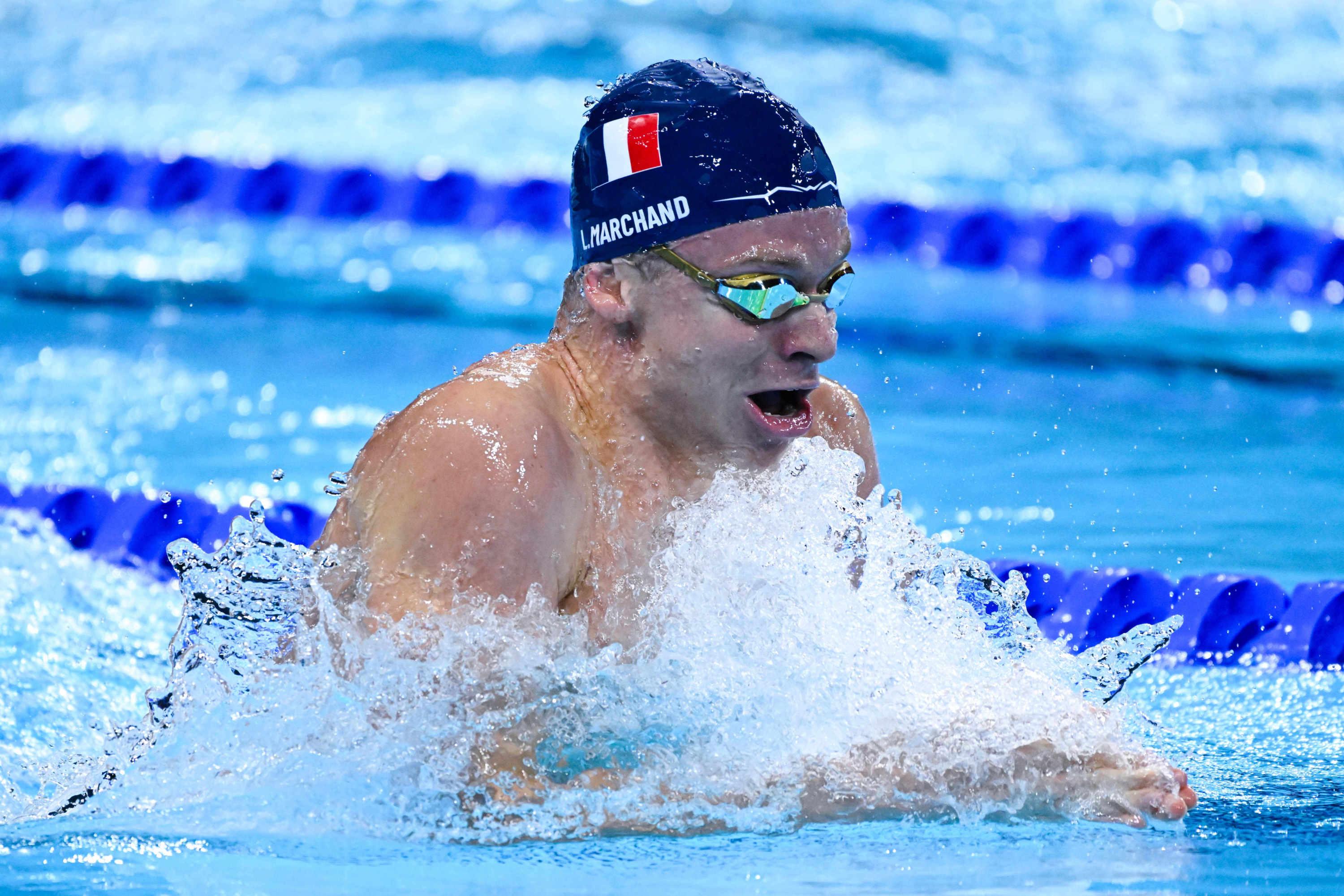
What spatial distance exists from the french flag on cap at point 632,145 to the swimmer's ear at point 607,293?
0.12 metres

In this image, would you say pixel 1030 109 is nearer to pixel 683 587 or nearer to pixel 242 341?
pixel 242 341

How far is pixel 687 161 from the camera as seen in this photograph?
7.64 feet

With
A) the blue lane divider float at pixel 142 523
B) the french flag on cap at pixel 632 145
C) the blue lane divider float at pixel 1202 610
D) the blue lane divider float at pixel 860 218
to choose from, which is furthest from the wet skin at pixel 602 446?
the blue lane divider float at pixel 860 218

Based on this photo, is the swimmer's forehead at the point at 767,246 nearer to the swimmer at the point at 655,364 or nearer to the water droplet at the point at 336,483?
the swimmer at the point at 655,364

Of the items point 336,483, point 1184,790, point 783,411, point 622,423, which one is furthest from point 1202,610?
point 336,483

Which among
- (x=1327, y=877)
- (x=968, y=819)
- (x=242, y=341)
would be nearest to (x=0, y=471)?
(x=242, y=341)

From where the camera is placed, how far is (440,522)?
2059 millimetres

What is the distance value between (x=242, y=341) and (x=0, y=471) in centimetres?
136

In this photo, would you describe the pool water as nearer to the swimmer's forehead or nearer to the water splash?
the water splash

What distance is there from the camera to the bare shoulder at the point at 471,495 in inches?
81.3

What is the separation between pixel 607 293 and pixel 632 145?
20cm

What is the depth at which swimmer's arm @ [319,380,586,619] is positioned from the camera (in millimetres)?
2064

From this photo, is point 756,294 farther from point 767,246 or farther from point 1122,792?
point 1122,792

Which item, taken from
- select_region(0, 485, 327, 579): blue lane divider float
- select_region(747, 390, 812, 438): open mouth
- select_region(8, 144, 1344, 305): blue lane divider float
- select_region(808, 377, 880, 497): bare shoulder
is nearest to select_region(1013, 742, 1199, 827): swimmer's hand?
select_region(747, 390, 812, 438): open mouth
